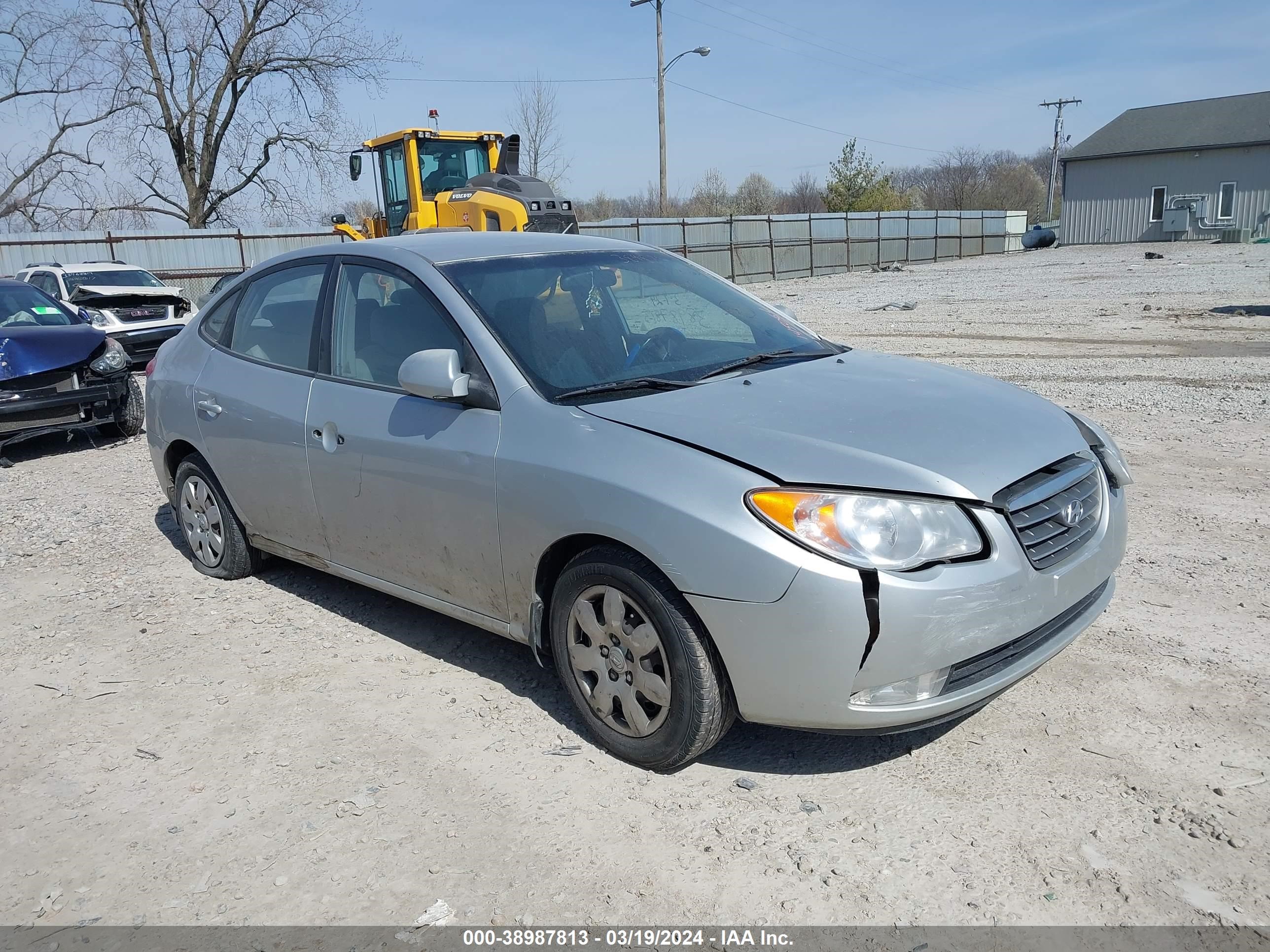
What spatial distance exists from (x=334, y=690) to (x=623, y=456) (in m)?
1.76

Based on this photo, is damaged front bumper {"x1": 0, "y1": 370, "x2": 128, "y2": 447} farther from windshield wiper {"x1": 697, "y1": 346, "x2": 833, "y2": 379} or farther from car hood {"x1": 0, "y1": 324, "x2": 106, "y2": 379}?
windshield wiper {"x1": 697, "y1": 346, "x2": 833, "y2": 379}

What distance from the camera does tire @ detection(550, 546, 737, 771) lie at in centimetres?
298

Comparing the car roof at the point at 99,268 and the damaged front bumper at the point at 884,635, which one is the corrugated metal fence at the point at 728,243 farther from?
the damaged front bumper at the point at 884,635

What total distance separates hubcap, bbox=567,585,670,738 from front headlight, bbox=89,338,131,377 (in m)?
7.35

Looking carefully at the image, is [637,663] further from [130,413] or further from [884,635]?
[130,413]

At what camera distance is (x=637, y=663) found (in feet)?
10.4

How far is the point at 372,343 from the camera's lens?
4.16 m

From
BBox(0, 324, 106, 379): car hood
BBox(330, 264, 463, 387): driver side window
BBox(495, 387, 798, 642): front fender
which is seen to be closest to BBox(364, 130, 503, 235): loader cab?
BBox(0, 324, 106, 379): car hood

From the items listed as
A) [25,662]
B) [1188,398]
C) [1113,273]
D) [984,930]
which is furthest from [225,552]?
[1113,273]

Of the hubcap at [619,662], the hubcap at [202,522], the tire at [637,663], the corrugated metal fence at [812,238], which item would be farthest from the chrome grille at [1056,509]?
the corrugated metal fence at [812,238]

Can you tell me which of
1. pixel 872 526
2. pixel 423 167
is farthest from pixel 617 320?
pixel 423 167

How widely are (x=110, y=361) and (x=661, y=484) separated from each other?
308 inches

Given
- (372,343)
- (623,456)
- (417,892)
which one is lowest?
(417,892)

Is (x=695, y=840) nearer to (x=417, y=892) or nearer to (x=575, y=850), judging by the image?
(x=575, y=850)
